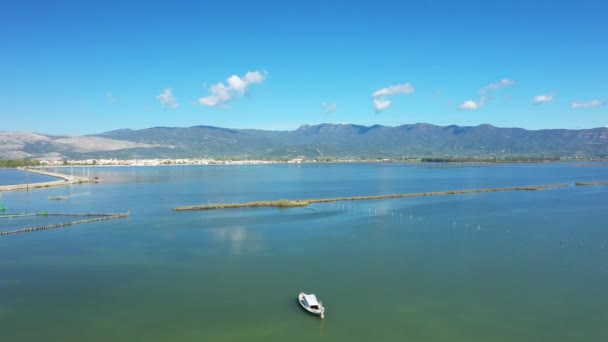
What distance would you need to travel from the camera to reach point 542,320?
1159cm

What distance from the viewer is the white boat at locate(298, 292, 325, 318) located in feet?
38.5

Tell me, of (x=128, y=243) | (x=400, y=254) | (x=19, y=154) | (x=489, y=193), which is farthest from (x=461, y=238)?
(x=19, y=154)

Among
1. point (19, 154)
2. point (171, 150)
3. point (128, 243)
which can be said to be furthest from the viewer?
point (171, 150)

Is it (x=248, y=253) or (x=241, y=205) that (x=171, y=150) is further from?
(x=248, y=253)

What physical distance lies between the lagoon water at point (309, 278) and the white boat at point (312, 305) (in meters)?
0.21

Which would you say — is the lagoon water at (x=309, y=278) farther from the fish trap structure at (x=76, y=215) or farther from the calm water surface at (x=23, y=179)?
the calm water surface at (x=23, y=179)

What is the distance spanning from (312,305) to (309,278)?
313 cm

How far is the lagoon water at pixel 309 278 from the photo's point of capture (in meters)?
11.2

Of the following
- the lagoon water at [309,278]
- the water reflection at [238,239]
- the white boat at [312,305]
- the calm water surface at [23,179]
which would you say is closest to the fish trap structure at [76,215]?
the lagoon water at [309,278]

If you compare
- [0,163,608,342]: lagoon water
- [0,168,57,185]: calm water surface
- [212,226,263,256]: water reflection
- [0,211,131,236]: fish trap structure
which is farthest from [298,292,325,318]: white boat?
[0,168,57,185]: calm water surface

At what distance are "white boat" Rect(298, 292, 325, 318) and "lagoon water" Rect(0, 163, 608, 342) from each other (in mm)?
207

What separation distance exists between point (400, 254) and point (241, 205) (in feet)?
55.8

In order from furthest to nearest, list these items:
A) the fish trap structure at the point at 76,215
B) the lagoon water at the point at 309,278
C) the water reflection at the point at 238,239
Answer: the fish trap structure at the point at 76,215
the water reflection at the point at 238,239
the lagoon water at the point at 309,278

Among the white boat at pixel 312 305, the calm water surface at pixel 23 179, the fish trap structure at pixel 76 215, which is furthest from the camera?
the calm water surface at pixel 23 179
